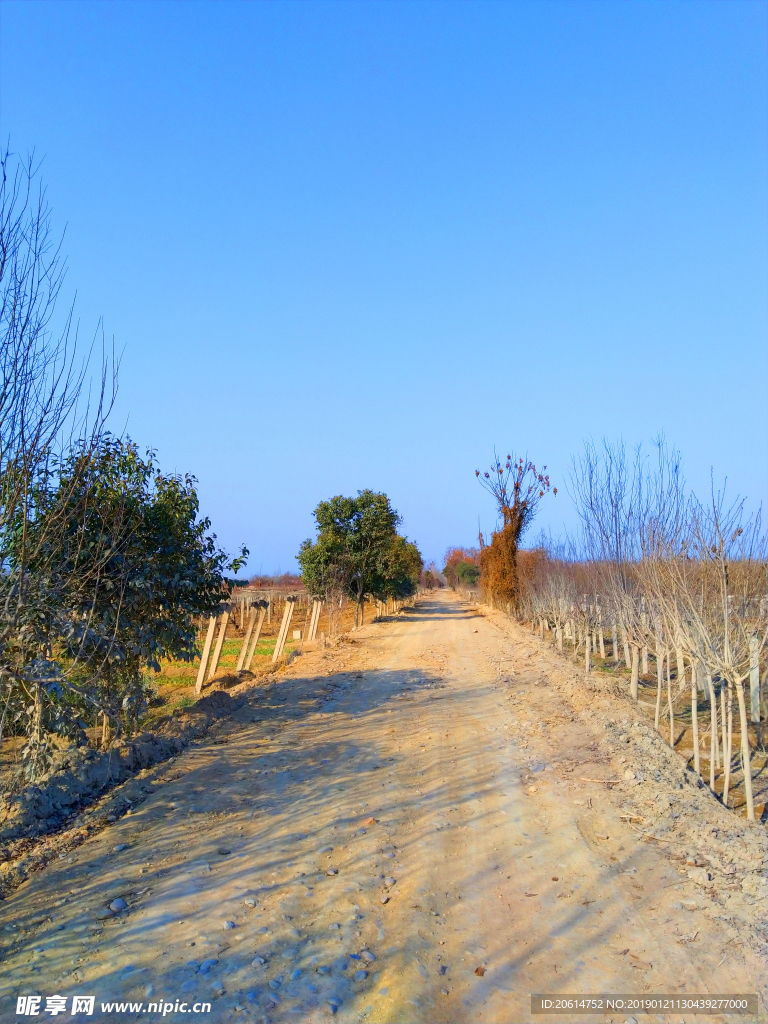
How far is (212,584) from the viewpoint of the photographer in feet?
34.3

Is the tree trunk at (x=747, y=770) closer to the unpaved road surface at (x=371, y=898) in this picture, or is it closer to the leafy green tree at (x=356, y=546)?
the unpaved road surface at (x=371, y=898)

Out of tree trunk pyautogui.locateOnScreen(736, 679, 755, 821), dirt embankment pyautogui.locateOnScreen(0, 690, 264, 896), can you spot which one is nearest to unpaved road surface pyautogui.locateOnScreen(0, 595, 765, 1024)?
dirt embankment pyautogui.locateOnScreen(0, 690, 264, 896)

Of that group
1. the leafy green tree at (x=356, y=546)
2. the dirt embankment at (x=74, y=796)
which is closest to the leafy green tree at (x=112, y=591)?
the dirt embankment at (x=74, y=796)

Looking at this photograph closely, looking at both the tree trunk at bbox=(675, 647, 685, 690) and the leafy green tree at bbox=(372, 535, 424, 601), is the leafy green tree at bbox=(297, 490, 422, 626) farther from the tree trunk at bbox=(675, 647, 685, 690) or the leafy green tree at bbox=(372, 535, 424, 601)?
the tree trunk at bbox=(675, 647, 685, 690)

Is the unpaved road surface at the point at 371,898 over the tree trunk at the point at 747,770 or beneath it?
beneath

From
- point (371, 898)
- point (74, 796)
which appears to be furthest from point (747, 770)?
point (74, 796)

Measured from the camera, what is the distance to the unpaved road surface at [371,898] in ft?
13.4

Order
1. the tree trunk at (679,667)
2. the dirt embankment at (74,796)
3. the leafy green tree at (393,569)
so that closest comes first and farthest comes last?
the dirt embankment at (74,796) → the tree trunk at (679,667) → the leafy green tree at (393,569)

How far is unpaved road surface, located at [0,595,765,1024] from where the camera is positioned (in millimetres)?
4094

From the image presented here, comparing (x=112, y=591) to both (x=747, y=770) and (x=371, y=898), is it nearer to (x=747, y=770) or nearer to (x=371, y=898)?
(x=371, y=898)

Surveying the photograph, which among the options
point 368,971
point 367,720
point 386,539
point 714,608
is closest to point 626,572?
point 714,608

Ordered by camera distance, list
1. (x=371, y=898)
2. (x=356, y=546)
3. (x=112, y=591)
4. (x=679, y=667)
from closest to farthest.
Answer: (x=371, y=898)
(x=112, y=591)
(x=679, y=667)
(x=356, y=546)

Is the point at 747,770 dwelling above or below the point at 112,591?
below

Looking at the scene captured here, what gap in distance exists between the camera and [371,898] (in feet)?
17.1
